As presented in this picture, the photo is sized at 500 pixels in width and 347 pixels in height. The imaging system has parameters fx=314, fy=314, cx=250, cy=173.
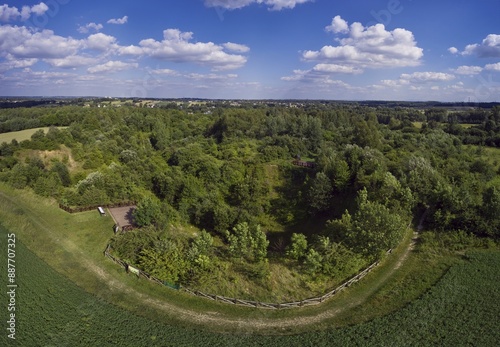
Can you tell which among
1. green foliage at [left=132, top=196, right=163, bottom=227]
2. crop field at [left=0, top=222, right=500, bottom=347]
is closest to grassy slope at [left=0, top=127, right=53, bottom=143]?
green foliage at [left=132, top=196, right=163, bottom=227]

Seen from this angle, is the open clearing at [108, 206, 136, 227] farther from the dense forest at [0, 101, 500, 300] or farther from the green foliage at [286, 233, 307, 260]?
the green foliage at [286, 233, 307, 260]

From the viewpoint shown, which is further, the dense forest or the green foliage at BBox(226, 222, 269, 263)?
the green foliage at BBox(226, 222, 269, 263)

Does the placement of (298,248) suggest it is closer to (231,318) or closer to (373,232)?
(373,232)

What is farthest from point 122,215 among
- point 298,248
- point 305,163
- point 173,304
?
point 305,163

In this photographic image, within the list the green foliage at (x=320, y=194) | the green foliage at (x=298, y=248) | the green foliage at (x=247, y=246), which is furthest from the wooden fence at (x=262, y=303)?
the green foliage at (x=320, y=194)

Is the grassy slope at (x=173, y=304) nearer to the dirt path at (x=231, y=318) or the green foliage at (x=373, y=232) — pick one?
the dirt path at (x=231, y=318)

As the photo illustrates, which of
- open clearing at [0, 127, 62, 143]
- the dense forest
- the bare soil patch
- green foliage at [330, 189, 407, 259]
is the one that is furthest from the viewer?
open clearing at [0, 127, 62, 143]
